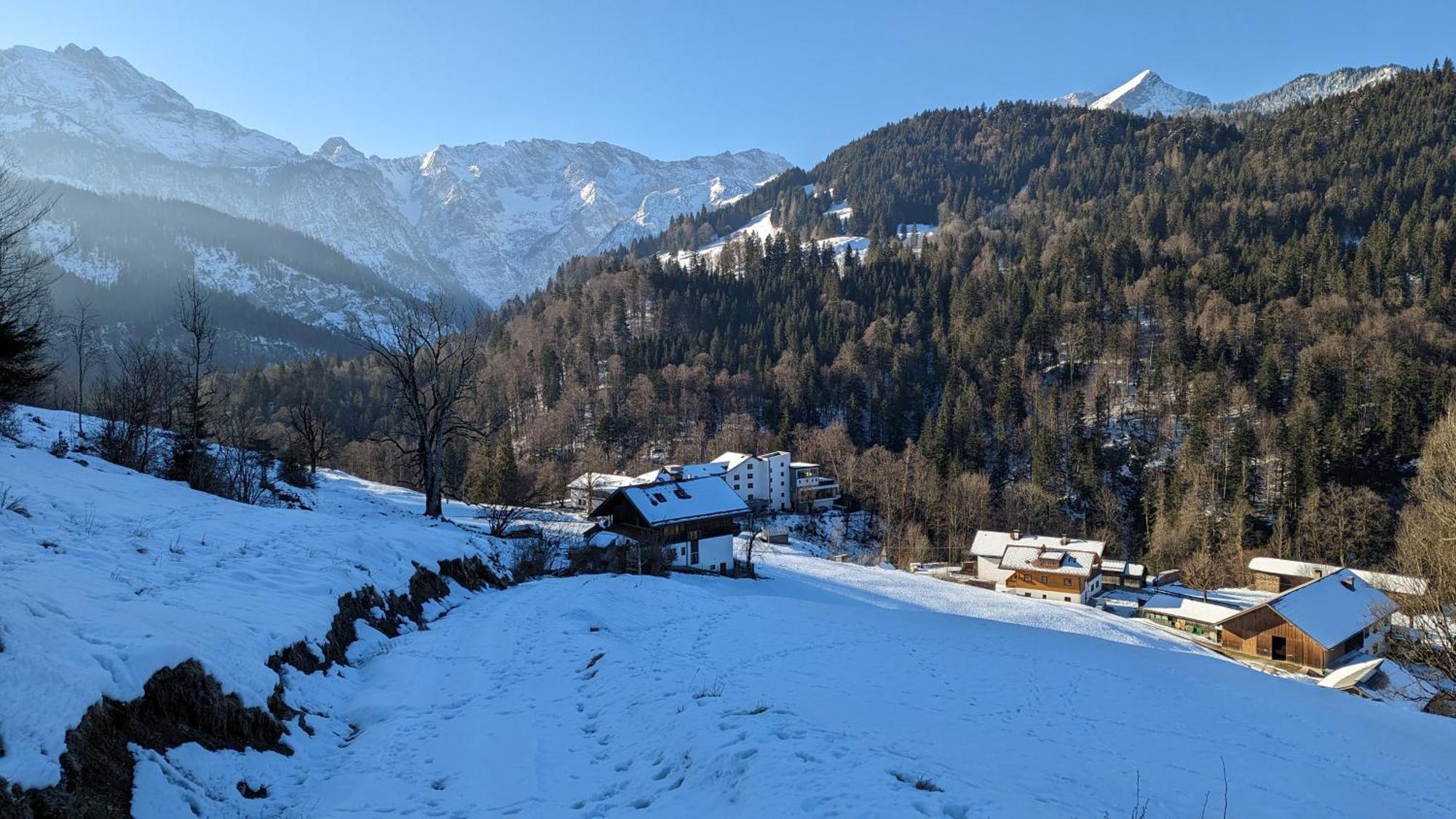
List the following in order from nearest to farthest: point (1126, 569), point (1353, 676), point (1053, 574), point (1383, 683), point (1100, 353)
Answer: point (1383, 683), point (1353, 676), point (1053, 574), point (1126, 569), point (1100, 353)

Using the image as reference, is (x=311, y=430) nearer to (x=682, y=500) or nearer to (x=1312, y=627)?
(x=682, y=500)

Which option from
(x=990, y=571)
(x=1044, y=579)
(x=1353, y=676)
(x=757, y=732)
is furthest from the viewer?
(x=990, y=571)

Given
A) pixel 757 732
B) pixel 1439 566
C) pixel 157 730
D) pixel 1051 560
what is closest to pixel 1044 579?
pixel 1051 560

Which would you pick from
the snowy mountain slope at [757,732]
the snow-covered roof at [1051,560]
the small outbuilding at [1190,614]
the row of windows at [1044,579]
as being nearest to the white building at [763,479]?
the snow-covered roof at [1051,560]

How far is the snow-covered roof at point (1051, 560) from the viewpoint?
163 ft

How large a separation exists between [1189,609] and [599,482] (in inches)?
2095

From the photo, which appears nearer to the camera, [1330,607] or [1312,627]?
[1312,627]

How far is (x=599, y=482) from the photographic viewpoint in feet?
236

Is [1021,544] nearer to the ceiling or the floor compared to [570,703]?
nearer to the floor

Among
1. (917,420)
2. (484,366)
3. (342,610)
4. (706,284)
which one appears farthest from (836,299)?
(342,610)

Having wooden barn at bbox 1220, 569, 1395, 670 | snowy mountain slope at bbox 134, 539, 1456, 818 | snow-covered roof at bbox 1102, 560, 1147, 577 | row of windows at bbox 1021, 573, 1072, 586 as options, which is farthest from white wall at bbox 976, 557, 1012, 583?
snowy mountain slope at bbox 134, 539, 1456, 818

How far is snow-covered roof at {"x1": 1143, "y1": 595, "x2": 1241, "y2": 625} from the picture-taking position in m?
41.6

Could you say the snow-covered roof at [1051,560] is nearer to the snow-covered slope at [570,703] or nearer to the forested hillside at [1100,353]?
the forested hillside at [1100,353]

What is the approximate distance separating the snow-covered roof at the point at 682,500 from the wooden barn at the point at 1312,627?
30.5 metres
